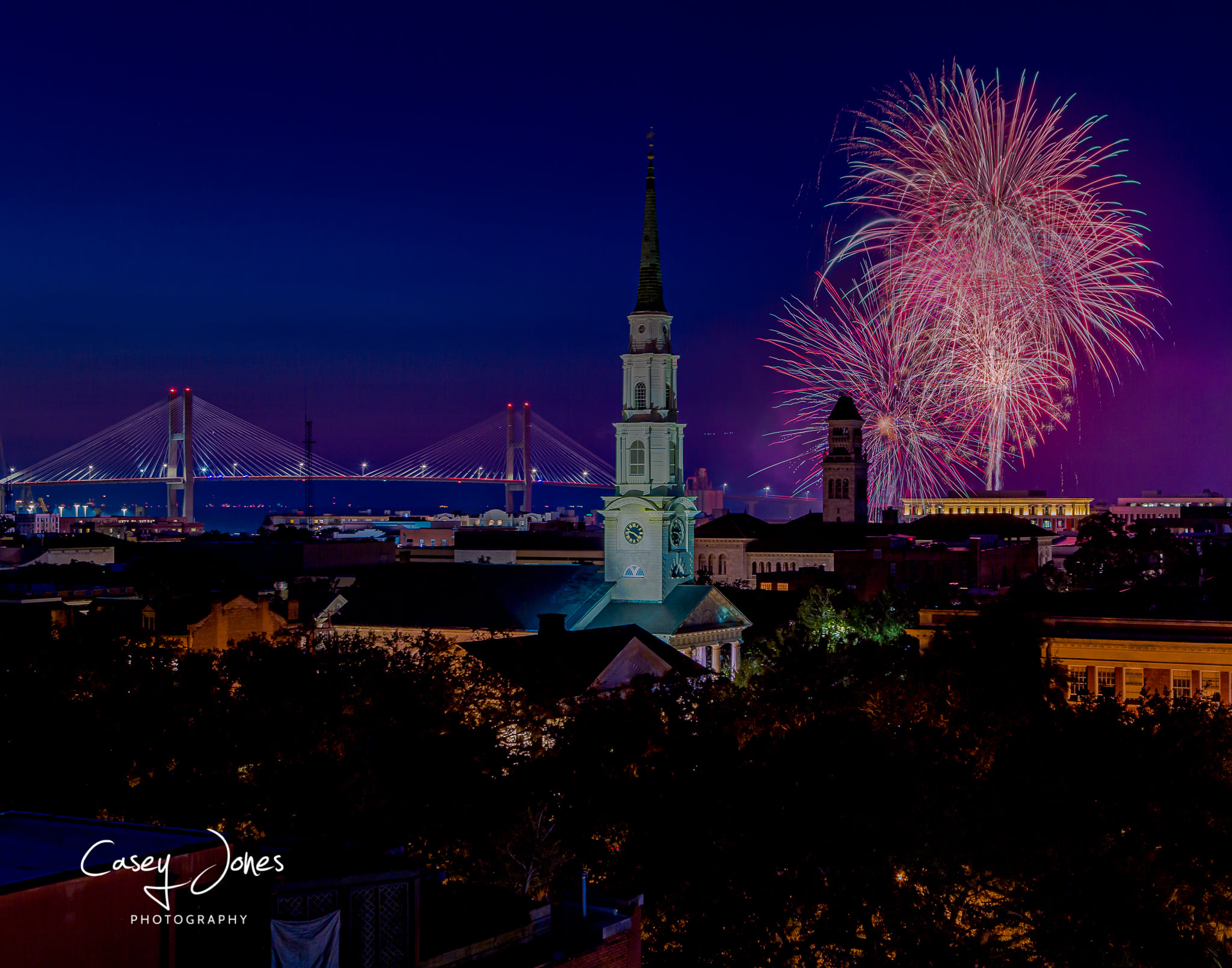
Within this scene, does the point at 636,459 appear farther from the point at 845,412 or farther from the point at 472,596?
the point at 845,412

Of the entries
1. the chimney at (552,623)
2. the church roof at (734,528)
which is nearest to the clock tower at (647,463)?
the chimney at (552,623)

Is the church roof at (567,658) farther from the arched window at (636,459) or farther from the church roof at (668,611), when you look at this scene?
the arched window at (636,459)

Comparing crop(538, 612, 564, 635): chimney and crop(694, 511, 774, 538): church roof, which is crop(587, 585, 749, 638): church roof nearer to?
crop(538, 612, 564, 635): chimney

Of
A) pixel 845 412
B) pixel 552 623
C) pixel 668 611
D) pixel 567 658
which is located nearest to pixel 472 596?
pixel 668 611

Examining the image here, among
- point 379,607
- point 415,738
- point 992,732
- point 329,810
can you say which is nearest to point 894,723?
point 992,732
